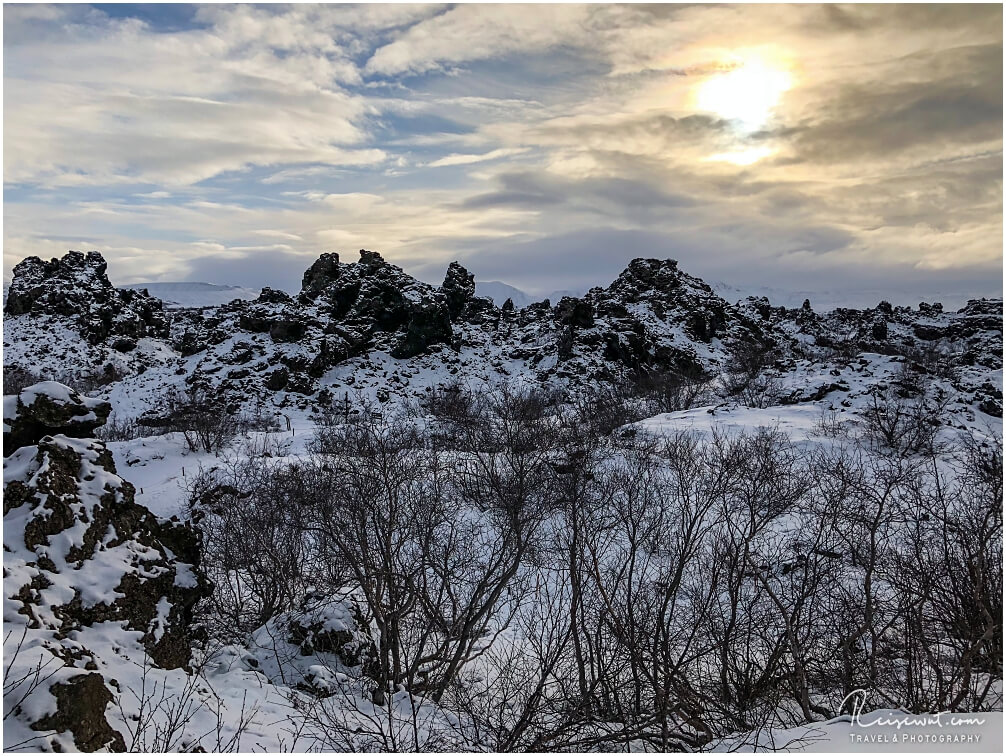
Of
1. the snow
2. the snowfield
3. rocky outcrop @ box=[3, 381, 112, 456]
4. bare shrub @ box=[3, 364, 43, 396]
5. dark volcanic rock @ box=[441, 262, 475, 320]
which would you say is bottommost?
the snowfield

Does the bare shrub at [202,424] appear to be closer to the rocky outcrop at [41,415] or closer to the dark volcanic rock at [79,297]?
the rocky outcrop at [41,415]

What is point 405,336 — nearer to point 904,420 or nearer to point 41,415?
point 904,420

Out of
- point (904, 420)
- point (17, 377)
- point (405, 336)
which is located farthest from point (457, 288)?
point (904, 420)

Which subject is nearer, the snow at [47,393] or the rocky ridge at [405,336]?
the snow at [47,393]

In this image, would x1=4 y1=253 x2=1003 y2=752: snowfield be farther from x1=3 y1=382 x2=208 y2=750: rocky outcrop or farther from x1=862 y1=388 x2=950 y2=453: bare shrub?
x1=862 y1=388 x2=950 y2=453: bare shrub

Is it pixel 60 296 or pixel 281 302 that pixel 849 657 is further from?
pixel 60 296

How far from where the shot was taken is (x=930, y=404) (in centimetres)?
3312

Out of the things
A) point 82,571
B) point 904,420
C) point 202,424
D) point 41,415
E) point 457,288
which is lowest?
point 904,420

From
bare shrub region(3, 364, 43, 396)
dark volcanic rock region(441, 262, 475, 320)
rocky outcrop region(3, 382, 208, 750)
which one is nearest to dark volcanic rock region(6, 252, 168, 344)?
bare shrub region(3, 364, 43, 396)

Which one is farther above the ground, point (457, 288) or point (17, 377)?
point (457, 288)

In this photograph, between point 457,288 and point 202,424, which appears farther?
point 457,288

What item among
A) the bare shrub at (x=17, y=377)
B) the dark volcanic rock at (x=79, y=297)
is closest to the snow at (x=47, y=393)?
the bare shrub at (x=17, y=377)

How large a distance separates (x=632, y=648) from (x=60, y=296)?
91459 mm

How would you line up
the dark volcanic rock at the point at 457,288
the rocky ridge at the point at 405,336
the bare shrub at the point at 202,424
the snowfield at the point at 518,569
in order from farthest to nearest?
1. the dark volcanic rock at the point at 457,288
2. the rocky ridge at the point at 405,336
3. the bare shrub at the point at 202,424
4. the snowfield at the point at 518,569
